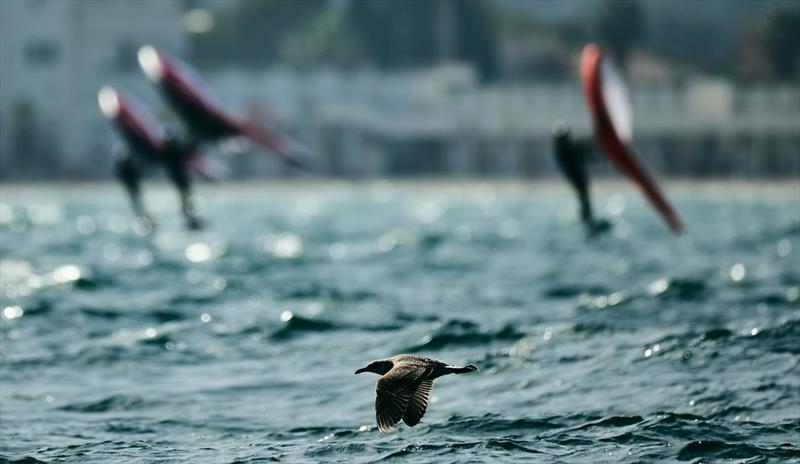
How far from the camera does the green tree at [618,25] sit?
154m

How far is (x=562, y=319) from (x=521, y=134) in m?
101

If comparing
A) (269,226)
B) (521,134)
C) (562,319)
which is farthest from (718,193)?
(562,319)

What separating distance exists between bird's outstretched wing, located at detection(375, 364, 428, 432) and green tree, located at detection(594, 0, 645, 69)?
14170cm

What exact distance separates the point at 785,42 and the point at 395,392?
488 ft

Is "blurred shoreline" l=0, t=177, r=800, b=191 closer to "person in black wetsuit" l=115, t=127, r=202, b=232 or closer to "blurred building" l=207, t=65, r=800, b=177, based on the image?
"blurred building" l=207, t=65, r=800, b=177

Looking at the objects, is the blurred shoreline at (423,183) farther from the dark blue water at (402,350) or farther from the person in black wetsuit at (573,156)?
the person in black wetsuit at (573,156)

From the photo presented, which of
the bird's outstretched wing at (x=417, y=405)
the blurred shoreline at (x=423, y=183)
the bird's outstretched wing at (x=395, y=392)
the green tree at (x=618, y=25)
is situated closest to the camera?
the bird's outstretched wing at (x=395, y=392)

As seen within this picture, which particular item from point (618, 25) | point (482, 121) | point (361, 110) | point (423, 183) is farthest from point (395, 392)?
point (618, 25)

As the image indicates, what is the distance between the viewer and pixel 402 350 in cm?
2294

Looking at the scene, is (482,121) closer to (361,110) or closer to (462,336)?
(361,110)

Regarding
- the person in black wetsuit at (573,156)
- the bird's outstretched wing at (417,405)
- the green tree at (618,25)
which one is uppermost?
the green tree at (618,25)

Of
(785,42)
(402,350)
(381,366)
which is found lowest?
(381,366)

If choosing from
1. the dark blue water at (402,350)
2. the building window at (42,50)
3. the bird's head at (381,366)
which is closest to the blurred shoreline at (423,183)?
the building window at (42,50)

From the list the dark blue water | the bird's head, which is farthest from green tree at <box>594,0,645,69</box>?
the bird's head
